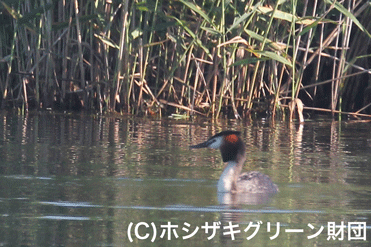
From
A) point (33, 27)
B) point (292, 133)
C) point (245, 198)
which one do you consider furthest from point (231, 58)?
point (245, 198)

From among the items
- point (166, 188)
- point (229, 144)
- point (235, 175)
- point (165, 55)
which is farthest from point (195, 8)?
point (166, 188)

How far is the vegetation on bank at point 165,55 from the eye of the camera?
30.8ft

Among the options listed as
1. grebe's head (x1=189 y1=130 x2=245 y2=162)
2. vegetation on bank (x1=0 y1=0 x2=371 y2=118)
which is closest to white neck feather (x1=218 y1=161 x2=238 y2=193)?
grebe's head (x1=189 y1=130 x2=245 y2=162)

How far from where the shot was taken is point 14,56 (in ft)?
33.4

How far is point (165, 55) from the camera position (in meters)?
9.98

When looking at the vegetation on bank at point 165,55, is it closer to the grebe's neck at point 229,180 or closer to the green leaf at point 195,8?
the green leaf at point 195,8

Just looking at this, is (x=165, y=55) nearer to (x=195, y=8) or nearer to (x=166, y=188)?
(x=195, y=8)

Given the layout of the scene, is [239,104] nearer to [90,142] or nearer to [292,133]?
[292,133]

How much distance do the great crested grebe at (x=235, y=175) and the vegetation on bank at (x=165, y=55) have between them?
357 cm

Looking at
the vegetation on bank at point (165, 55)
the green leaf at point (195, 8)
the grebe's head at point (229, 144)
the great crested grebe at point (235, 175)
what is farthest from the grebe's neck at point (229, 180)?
the vegetation on bank at point (165, 55)

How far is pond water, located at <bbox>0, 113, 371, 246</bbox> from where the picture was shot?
399cm

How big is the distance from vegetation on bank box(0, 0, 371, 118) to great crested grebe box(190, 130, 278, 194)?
11.7 feet

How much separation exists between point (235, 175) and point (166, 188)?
0.46 metres

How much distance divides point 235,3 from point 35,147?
10.2 ft
